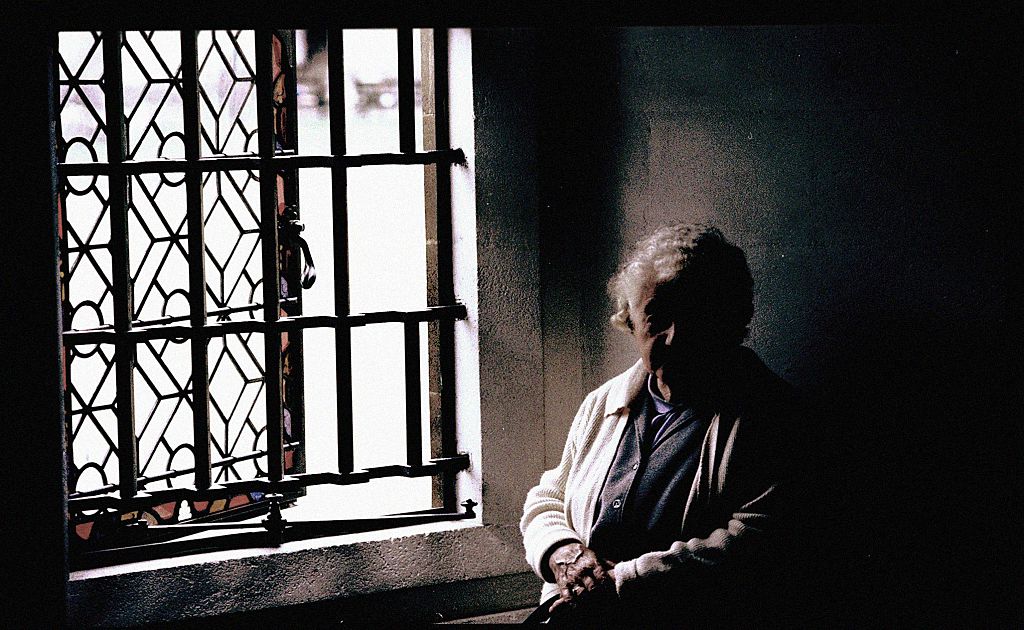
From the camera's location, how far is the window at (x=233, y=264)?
2.51m

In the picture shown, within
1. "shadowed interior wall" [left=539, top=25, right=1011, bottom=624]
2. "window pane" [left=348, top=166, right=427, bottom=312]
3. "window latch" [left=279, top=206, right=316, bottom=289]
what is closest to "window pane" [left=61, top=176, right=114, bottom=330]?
"window latch" [left=279, top=206, right=316, bottom=289]

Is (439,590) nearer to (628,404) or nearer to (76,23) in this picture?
(628,404)

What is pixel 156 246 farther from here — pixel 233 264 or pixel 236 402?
pixel 236 402

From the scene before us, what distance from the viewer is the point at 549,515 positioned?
1.98 meters

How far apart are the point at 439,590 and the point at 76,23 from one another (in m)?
2.04

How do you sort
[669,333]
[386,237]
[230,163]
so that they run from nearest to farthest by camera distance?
[669,333] < [230,163] < [386,237]

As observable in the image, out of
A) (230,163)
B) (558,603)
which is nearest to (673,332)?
(558,603)

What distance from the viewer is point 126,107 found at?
2.72 meters

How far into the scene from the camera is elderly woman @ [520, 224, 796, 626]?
5.53 feet

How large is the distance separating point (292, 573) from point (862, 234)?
1658mm

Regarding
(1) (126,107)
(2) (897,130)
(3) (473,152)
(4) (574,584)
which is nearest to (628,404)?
(4) (574,584)

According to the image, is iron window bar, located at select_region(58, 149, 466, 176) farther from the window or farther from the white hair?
the white hair

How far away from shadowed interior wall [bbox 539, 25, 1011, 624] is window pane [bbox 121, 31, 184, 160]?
127cm

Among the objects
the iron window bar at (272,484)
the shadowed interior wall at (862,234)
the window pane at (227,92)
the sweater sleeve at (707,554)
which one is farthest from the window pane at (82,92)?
the sweater sleeve at (707,554)
